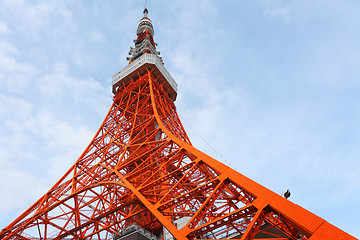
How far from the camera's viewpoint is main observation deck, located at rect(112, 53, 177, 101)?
23.4 meters

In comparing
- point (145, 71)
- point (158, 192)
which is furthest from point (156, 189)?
point (145, 71)

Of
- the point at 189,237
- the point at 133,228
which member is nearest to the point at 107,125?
the point at 133,228

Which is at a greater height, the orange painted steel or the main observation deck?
the main observation deck

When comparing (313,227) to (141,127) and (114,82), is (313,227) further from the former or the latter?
(114,82)

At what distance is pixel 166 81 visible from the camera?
24.3 meters

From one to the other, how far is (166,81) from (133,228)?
13.1 m

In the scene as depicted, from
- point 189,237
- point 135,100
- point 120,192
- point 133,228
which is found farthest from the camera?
point 135,100

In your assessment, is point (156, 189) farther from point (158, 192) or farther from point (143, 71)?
point (143, 71)

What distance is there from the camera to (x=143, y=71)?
23469 millimetres

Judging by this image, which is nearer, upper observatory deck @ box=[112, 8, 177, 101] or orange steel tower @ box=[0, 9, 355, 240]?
orange steel tower @ box=[0, 9, 355, 240]

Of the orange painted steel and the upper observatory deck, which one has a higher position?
the upper observatory deck

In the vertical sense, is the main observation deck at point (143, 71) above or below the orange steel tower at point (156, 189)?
above

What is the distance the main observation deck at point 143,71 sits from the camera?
920 inches

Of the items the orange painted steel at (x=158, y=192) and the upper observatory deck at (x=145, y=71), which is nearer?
the orange painted steel at (x=158, y=192)
